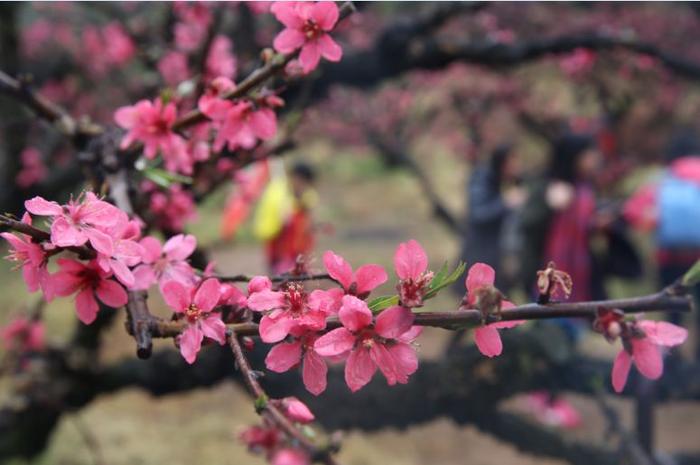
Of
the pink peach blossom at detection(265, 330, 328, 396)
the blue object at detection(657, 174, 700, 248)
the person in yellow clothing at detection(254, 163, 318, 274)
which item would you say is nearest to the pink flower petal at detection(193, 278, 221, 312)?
the pink peach blossom at detection(265, 330, 328, 396)

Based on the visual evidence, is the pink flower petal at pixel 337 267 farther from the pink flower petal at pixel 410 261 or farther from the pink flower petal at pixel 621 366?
the pink flower petal at pixel 621 366

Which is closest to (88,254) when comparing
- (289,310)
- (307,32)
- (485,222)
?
(289,310)

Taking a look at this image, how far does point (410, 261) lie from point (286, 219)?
11.9 feet

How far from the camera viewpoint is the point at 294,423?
0.82 meters

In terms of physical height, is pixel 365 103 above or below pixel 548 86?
below

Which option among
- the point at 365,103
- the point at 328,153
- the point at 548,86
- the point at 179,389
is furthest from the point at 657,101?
the point at 328,153

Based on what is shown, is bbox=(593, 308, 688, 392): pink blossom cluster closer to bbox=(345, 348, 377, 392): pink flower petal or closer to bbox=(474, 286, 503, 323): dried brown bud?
bbox=(474, 286, 503, 323): dried brown bud

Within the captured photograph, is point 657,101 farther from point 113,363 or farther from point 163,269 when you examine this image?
point 163,269

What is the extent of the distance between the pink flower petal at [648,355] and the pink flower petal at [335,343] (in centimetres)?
37

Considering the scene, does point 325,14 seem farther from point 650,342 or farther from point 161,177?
point 650,342

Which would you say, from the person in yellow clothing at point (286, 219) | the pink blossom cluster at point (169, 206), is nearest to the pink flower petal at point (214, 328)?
the pink blossom cluster at point (169, 206)

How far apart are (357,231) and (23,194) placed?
282 inches

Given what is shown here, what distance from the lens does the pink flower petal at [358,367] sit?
871mm

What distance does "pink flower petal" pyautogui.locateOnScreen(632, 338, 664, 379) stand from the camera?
0.87m
